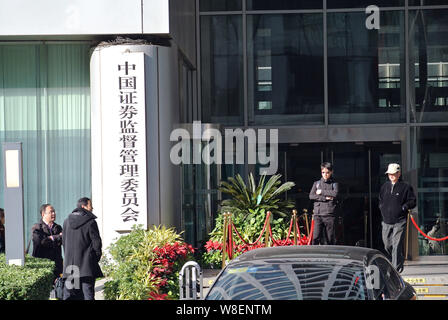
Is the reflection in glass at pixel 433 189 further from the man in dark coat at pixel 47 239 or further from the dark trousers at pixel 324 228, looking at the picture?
the man in dark coat at pixel 47 239

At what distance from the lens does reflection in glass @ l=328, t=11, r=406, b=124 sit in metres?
19.6

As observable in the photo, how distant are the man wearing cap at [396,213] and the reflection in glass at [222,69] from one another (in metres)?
6.07

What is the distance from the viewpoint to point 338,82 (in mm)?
19672

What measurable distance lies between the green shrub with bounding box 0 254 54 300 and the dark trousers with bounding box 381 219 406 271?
5.62 m

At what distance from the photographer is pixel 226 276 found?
7.94 meters

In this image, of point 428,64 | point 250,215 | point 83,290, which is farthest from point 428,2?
point 83,290

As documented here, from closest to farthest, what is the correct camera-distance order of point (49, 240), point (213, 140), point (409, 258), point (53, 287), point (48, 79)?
point (53, 287) < point (49, 240) < point (48, 79) < point (213, 140) < point (409, 258)

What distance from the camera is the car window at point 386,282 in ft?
25.1

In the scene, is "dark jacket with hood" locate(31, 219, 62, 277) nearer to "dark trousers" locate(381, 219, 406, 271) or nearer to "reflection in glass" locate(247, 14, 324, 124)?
"dark trousers" locate(381, 219, 406, 271)

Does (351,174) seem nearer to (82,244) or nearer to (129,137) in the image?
(129,137)
